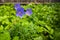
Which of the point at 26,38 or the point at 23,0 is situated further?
the point at 23,0

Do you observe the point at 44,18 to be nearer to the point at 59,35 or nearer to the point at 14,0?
the point at 59,35

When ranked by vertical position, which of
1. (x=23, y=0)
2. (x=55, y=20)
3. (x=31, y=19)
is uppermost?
(x=31, y=19)

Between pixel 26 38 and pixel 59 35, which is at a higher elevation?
pixel 26 38

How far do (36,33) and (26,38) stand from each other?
0.99 ft

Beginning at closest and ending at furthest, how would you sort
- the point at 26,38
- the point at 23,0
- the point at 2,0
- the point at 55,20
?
the point at 26,38
the point at 55,20
the point at 2,0
the point at 23,0

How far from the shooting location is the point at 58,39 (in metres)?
2.50

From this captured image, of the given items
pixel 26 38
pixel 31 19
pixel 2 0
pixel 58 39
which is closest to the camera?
pixel 26 38

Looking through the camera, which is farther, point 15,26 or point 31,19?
point 31,19

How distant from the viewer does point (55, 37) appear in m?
2.57

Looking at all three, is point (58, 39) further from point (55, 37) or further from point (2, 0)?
point (2, 0)

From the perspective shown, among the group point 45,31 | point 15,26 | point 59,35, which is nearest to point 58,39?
point 59,35

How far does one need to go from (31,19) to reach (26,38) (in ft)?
2.40

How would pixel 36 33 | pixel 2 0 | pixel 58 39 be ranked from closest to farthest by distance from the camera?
pixel 36 33 → pixel 58 39 → pixel 2 0

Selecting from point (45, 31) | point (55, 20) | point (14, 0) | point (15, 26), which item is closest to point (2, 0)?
point (14, 0)
